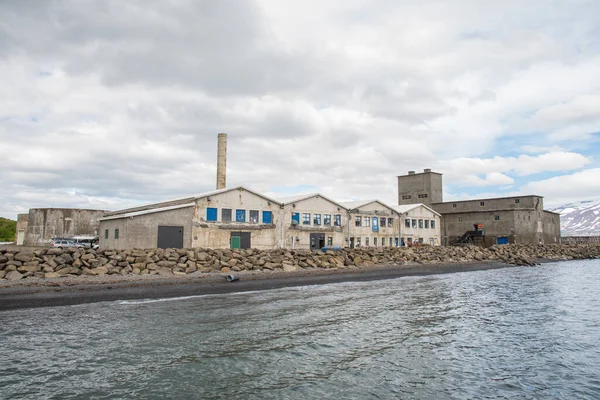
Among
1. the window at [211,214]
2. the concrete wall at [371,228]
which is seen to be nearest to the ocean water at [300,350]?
the window at [211,214]

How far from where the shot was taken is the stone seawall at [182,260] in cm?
2420

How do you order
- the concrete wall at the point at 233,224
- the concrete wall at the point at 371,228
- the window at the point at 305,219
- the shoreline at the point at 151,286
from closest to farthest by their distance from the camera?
the shoreline at the point at 151,286 < the concrete wall at the point at 233,224 < the window at the point at 305,219 < the concrete wall at the point at 371,228

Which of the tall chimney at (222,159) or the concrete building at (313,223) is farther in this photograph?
the tall chimney at (222,159)

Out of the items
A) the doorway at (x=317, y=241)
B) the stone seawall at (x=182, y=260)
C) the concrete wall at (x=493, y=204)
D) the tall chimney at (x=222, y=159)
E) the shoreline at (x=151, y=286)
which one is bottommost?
the shoreline at (x=151, y=286)

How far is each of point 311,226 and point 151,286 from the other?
26.8 m

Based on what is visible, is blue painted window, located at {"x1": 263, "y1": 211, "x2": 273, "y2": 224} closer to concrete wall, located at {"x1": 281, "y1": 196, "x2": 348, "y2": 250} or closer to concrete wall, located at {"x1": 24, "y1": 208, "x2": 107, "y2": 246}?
concrete wall, located at {"x1": 281, "y1": 196, "x2": 348, "y2": 250}

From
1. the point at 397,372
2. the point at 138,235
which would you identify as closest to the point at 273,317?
the point at 397,372

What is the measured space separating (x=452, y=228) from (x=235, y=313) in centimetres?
6366

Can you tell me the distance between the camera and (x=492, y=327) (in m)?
15.4

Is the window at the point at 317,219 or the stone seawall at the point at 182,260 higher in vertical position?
the window at the point at 317,219

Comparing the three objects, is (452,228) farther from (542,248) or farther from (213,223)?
(213,223)

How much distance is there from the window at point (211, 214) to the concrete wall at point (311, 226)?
7975 mm

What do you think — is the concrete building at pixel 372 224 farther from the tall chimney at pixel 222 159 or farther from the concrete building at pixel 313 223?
the tall chimney at pixel 222 159

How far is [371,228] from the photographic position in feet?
180
